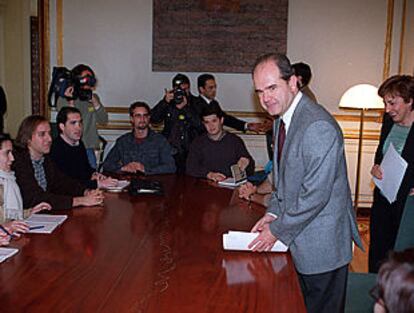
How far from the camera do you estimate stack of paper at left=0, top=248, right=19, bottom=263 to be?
2.29m

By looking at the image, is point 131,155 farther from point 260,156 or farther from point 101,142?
point 260,156

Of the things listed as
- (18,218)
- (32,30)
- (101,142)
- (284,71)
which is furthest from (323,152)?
(32,30)

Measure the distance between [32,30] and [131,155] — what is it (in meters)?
4.10

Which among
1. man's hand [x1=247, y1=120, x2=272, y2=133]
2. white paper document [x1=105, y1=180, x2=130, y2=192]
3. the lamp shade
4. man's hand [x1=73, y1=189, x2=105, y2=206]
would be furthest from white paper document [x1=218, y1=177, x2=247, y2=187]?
Answer: the lamp shade

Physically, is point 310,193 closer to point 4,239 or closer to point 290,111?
point 290,111

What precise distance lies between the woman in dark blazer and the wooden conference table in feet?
3.28

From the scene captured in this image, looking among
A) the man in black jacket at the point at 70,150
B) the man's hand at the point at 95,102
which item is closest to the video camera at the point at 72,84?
the man's hand at the point at 95,102

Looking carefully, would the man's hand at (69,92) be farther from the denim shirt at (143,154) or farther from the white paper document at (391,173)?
the white paper document at (391,173)

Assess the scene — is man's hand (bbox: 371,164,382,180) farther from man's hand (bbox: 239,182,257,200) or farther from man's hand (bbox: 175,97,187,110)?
man's hand (bbox: 175,97,187,110)

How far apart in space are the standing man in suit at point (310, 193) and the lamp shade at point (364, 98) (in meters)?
3.35

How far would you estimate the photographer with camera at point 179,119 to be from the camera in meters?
5.24

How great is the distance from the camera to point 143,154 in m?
4.64

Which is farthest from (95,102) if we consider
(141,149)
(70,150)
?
(70,150)

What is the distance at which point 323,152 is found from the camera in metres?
2.19
